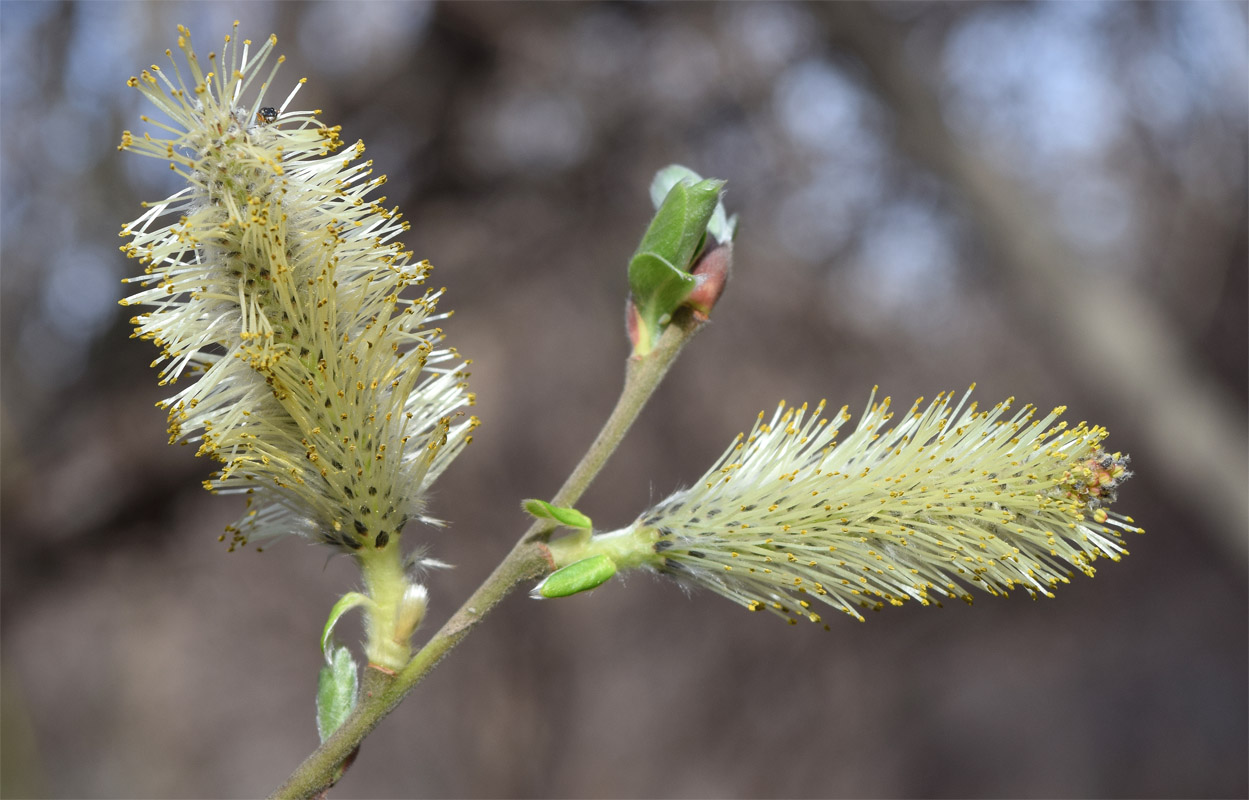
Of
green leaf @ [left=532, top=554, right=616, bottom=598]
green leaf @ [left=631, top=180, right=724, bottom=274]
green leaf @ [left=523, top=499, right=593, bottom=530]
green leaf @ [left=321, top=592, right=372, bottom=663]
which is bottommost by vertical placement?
green leaf @ [left=321, top=592, right=372, bottom=663]

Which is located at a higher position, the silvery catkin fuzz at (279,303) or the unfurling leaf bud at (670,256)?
the unfurling leaf bud at (670,256)

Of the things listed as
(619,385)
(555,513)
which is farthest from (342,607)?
(619,385)

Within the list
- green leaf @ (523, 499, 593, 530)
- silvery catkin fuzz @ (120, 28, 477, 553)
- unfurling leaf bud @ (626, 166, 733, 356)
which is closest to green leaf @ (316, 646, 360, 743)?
silvery catkin fuzz @ (120, 28, 477, 553)

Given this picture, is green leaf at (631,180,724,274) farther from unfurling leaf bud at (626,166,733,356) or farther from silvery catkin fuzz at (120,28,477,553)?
silvery catkin fuzz at (120,28,477,553)

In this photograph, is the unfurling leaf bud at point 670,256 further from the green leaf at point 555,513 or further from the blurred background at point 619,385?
the blurred background at point 619,385

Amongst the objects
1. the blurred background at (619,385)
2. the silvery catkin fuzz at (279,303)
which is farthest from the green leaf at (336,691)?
the blurred background at (619,385)

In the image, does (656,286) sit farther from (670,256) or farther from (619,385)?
(619,385)
